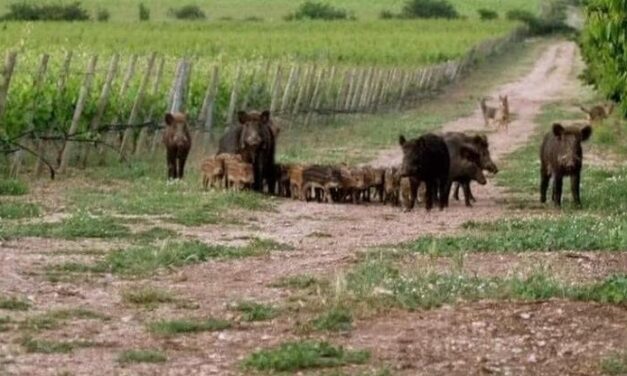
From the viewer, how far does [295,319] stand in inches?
424

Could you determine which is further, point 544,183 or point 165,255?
point 544,183

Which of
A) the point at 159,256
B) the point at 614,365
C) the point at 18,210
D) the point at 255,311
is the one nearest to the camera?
the point at 614,365

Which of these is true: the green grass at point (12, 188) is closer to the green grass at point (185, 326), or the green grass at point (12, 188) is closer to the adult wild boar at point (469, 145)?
the adult wild boar at point (469, 145)

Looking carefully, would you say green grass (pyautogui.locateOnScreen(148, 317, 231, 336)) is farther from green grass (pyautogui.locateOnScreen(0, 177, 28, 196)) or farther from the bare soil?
green grass (pyautogui.locateOnScreen(0, 177, 28, 196))

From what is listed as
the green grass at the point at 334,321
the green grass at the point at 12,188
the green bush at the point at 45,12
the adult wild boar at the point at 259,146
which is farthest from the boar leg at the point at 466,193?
the green bush at the point at 45,12

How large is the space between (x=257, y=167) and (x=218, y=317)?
1058cm

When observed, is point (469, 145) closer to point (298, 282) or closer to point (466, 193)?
point (466, 193)

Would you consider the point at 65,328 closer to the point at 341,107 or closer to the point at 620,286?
the point at 620,286

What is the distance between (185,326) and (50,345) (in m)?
0.98

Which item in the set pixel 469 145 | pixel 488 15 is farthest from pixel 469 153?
pixel 488 15

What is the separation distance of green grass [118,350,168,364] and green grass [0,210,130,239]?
5.57 metres

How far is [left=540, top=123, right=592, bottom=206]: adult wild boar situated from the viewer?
67.1 ft

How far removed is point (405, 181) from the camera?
67.3 feet

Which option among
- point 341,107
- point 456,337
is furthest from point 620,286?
point 341,107
